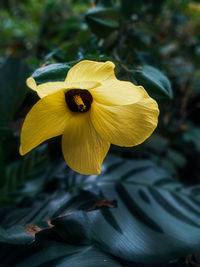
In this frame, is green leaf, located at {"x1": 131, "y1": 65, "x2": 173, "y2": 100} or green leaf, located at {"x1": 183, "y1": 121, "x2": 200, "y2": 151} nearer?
green leaf, located at {"x1": 131, "y1": 65, "x2": 173, "y2": 100}

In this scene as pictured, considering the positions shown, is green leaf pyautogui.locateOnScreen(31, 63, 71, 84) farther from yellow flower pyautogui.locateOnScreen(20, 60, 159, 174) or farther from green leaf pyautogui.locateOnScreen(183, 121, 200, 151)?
green leaf pyautogui.locateOnScreen(183, 121, 200, 151)

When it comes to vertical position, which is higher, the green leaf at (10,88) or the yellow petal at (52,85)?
the yellow petal at (52,85)

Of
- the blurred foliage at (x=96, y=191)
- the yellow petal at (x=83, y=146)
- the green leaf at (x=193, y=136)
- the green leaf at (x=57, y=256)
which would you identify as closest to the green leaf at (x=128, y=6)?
the blurred foliage at (x=96, y=191)

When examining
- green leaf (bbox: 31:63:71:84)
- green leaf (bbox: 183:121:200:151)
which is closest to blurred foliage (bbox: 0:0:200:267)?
green leaf (bbox: 31:63:71:84)

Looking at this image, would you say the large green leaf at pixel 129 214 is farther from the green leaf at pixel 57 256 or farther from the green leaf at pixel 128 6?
the green leaf at pixel 128 6

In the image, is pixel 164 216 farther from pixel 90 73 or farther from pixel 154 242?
pixel 90 73

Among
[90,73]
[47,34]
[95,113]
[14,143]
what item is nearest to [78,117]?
[95,113]

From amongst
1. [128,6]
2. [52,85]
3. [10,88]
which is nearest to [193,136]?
[128,6]

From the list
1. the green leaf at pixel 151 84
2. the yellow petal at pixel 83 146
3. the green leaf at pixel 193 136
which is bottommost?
the green leaf at pixel 193 136
